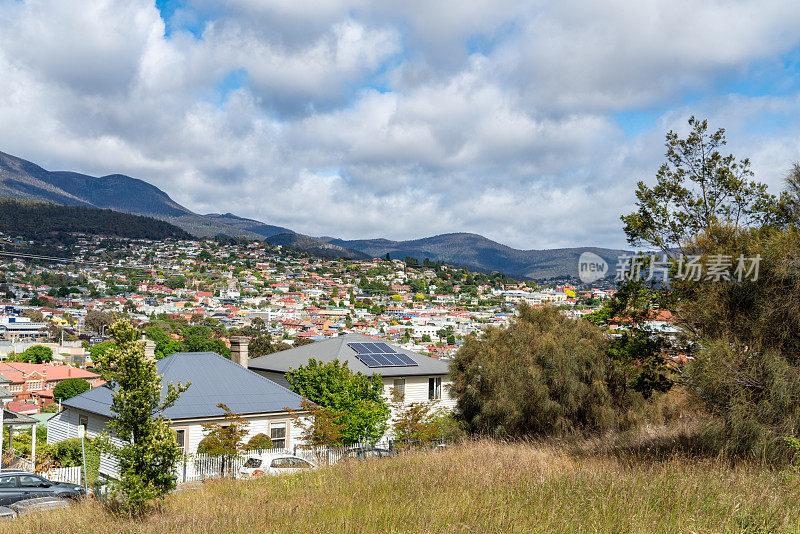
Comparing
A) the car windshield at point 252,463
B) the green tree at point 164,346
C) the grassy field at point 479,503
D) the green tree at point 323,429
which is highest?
the grassy field at point 479,503

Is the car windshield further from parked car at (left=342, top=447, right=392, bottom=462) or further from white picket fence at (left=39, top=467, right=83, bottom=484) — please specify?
white picket fence at (left=39, top=467, right=83, bottom=484)

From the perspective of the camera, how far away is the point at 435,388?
32.2 meters

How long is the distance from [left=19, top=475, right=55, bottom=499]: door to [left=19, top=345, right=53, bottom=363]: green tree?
290 ft

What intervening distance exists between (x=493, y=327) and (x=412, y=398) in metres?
8.07

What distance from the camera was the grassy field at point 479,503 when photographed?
5539 millimetres

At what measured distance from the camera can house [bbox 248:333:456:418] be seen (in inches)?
1187

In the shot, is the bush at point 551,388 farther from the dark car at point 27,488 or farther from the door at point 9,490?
the door at point 9,490

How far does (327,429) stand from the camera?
18.9 meters

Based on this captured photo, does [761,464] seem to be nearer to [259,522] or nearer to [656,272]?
[656,272]

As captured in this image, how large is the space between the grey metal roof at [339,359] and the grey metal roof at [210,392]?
18.1ft

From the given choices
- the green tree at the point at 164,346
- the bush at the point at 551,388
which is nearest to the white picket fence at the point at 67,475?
the bush at the point at 551,388

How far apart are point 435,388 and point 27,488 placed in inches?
815

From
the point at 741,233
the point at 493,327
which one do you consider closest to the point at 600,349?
the point at 493,327

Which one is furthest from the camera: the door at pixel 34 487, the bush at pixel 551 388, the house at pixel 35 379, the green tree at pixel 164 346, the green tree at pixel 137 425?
the green tree at pixel 164 346
